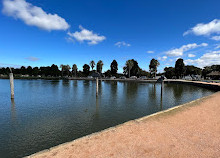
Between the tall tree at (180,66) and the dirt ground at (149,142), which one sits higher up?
the tall tree at (180,66)

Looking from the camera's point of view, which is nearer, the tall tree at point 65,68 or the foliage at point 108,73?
the foliage at point 108,73

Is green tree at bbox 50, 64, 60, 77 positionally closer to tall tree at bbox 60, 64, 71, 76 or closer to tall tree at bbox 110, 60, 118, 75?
tall tree at bbox 60, 64, 71, 76

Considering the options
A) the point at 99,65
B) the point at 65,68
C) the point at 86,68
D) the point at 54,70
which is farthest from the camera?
the point at 65,68

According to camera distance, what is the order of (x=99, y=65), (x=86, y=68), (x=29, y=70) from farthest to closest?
(x=29, y=70)
(x=86, y=68)
(x=99, y=65)

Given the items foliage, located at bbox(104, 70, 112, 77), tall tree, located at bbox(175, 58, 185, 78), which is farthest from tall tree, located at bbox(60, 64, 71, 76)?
tall tree, located at bbox(175, 58, 185, 78)

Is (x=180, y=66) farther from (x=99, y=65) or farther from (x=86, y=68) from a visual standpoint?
(x=86, y=68)

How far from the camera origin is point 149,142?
579 centimetres

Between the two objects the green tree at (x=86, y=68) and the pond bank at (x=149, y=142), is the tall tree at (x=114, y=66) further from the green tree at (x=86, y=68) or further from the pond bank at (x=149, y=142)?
the pond bank at (x=149, y=142)

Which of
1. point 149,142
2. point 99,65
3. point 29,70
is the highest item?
point 99,65

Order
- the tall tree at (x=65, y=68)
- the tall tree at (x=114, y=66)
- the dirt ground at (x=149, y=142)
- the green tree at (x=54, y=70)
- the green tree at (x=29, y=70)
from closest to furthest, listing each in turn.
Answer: the dirt ground at (x=149, y=142)
the tall tree at (x=114, y=66)
the tall tree at (x=65, y=68)
the green tree at (x=54, y=70)
the green tree at (x=29, y=70)

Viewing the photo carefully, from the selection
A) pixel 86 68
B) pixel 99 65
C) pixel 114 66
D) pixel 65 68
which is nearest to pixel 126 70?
pixel 114 66

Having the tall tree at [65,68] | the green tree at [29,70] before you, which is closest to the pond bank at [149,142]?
the tall tree at [65,68]

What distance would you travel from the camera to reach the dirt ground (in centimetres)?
490

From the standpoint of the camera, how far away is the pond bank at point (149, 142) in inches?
195
